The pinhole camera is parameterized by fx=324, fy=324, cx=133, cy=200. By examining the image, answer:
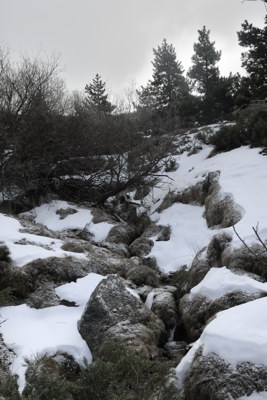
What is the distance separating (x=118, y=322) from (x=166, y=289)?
174cm

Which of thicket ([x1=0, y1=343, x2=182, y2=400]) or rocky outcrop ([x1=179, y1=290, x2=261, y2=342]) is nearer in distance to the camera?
thicket ([x1=0, y1=343, x2=182, y2=400])

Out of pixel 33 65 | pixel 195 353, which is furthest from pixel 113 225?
pixel 33 65

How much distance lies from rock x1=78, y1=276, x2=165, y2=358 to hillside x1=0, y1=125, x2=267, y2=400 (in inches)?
0.6

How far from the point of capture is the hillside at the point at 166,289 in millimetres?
3072

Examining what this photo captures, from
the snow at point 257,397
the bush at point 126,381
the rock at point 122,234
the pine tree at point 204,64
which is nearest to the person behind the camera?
the snow at point 257,397

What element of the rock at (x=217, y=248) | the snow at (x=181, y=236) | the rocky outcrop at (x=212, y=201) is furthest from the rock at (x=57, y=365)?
the rocky outcrop at (x=212, y=201)

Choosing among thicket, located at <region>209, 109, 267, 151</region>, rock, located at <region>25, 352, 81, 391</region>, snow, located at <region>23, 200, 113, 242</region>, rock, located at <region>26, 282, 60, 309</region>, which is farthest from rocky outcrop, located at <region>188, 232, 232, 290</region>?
thicket, located at <region>209, 109, 267, 151</region>

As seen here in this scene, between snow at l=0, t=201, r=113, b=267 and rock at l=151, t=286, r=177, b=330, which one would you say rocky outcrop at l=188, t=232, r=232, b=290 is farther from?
snow at l=0, t=201, r=113, b=267

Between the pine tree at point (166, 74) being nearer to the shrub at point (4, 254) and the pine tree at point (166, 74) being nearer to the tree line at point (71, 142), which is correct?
the tree line at point (71, 142)

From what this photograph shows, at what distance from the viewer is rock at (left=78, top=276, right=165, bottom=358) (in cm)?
412

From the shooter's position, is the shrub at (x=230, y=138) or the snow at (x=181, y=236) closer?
the snow at (x=181, y=236)

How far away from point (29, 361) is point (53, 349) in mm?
330

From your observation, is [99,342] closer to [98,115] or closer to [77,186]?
[77,186]

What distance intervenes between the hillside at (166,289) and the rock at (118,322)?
0.01 metres
